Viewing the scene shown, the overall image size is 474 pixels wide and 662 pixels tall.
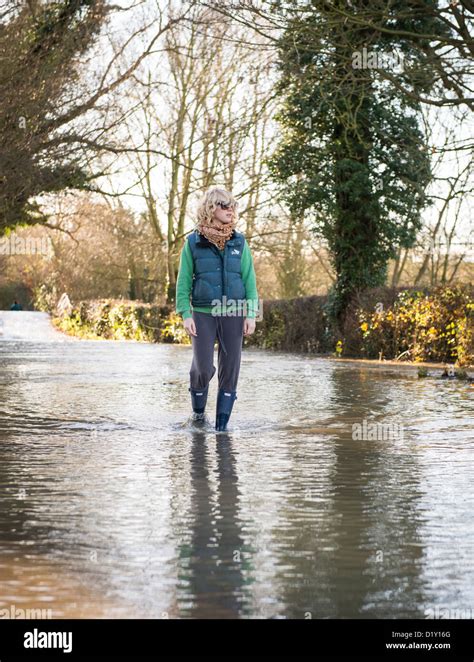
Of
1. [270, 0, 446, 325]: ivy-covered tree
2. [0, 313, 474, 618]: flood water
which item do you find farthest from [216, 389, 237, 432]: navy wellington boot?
[270, 0, 446, 325]: ivy-covered tree

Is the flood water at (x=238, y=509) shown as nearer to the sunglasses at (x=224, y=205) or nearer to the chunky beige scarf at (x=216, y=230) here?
the chunky beige scarf at (x=216, y=230)

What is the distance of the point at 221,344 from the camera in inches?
377

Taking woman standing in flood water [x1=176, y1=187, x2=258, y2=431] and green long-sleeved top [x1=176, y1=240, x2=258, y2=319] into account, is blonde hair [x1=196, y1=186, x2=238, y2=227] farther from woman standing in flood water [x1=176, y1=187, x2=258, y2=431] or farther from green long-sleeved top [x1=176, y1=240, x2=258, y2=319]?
green long-sleeved top [x1=176, y1=240, x2=258, y2=319]

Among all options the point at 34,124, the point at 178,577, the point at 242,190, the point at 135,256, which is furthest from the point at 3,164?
the point at 135,256

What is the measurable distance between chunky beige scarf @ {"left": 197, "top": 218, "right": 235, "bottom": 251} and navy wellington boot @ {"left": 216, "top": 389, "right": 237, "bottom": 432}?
1350mm

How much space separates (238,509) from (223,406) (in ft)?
11.6

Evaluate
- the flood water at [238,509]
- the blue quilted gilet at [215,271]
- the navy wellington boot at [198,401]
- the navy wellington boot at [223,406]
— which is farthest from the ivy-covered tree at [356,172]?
the blue quilted gilet at [215,271]

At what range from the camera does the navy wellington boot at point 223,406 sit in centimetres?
968

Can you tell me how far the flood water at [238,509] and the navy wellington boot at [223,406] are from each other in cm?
22

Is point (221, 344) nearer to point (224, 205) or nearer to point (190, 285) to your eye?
point (190, 285)

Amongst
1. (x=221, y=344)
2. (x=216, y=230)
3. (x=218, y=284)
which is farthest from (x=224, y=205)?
(x=221, y=344)

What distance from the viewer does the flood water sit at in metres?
4.38

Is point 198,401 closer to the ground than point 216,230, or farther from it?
closer to the ground

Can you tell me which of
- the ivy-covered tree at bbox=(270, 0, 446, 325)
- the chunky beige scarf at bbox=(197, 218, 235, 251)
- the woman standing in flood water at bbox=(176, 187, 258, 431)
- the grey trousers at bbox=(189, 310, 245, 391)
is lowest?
the grey trousers at bbox=(189, 310, 245, 391)
